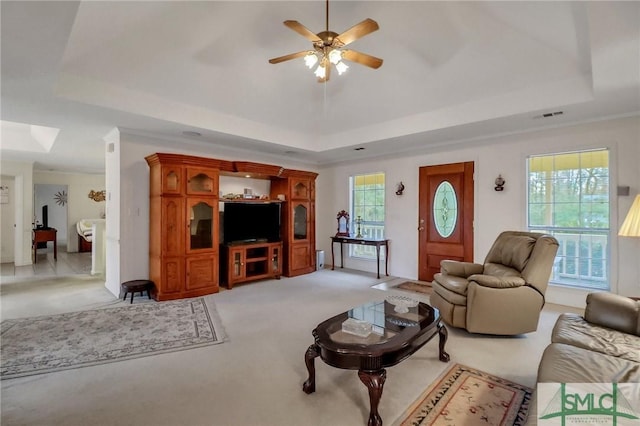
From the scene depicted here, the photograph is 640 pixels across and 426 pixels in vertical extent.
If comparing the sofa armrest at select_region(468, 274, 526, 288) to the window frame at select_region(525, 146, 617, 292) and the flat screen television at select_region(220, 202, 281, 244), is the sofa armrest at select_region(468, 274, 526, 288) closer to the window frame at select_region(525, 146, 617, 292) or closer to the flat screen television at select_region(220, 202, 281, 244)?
the window frame at select_region(525, 146, 617, 292)

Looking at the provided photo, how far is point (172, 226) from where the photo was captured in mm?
4238

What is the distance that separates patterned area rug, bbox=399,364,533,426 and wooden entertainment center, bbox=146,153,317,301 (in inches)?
136

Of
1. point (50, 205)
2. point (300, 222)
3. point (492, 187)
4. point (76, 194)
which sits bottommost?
point (300, 222)

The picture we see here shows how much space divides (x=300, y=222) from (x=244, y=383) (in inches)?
153

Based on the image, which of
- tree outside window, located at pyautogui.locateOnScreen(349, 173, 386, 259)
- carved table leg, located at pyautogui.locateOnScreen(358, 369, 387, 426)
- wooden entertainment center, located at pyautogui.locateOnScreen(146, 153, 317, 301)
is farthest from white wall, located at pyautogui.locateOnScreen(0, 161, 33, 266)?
carved table leg, located at pyautogui.locateOnScreen(358, 369, 387, 426)

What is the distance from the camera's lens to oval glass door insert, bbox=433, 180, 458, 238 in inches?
200

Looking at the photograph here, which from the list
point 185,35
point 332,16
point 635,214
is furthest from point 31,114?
point 635,214

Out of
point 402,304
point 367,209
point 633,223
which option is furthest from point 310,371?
point 367,209

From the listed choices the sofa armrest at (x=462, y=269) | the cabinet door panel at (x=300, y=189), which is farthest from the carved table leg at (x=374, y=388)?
the cabinet door panel at (x=300, y=189)

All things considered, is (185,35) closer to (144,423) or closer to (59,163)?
(144,423)

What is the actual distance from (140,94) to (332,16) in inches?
96.1

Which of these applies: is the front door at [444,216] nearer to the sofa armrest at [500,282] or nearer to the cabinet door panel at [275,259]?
the sofa armrest at [500,282]

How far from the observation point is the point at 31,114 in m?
3.70

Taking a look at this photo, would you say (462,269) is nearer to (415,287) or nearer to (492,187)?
(415,287)
